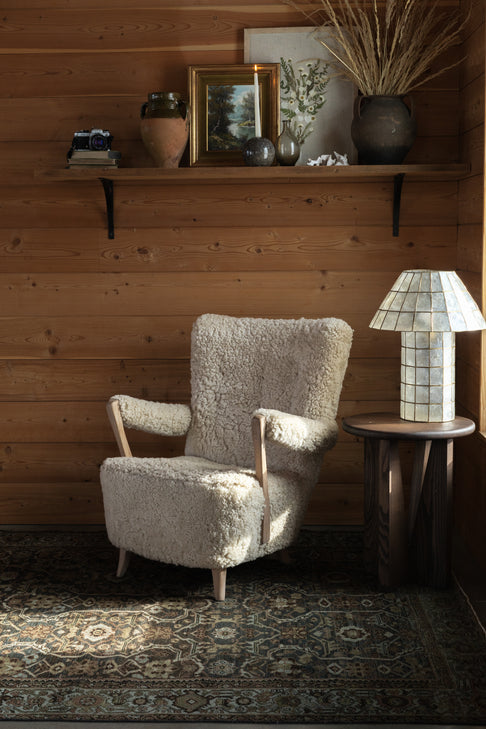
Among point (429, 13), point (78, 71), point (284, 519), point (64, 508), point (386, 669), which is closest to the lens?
point (386, 669)

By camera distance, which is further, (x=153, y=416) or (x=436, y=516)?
(x=153, y=416)

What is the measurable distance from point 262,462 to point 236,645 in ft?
1.84

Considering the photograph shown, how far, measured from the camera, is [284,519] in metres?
2.68

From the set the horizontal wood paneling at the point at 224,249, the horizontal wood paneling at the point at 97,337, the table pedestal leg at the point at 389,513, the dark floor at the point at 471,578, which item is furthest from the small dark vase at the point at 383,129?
the dark floor at the point at 471,578

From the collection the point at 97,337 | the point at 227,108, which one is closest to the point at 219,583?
the point at 97,337

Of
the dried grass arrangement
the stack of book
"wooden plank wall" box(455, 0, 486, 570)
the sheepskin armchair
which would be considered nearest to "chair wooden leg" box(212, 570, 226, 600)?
the sheepskin armchair

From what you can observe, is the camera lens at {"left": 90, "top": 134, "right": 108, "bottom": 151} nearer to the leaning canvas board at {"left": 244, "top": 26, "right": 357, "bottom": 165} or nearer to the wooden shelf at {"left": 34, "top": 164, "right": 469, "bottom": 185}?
the wooden shelf at {"left": 34, "top": 164, "right": 469, "bottom": 185}

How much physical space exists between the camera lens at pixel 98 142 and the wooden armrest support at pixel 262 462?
1.21 meters

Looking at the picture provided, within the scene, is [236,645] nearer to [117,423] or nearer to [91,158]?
[117,423]

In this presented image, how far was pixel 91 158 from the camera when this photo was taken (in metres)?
2.96

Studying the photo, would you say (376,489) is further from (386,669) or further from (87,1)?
(87,1)

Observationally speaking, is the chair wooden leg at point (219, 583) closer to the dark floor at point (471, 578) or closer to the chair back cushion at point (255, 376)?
the chair back cushion at point (255, 376)

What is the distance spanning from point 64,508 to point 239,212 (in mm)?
1425

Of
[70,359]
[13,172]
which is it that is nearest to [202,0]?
[13,172]
